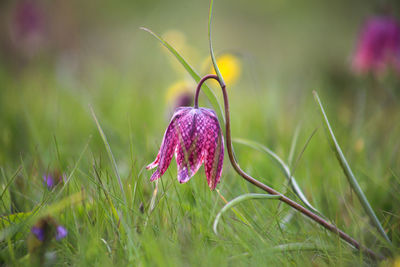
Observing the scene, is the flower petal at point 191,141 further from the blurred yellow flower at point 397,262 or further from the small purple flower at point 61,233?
the blurred yellow flower at point 397,262

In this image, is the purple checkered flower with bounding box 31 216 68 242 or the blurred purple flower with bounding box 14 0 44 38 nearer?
the purple checkered flower with bounding box 31 216 68 242

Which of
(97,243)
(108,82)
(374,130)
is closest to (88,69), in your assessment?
(108,82)

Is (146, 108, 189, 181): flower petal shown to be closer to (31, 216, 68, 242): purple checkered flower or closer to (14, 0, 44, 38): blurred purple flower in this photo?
(31, 216, 68, 242): purple checkered flower

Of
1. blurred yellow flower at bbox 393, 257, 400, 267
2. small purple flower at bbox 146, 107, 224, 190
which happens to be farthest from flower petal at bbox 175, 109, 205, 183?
blurred yellow flower at bbox 393, 257, 400, 267

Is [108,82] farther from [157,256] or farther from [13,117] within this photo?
[157,256]

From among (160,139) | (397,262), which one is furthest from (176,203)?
(160,139)

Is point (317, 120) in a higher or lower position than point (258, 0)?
lower

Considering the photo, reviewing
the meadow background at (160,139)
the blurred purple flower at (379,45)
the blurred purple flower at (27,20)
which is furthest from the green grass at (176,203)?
the blurred purple flower at (27,20)
